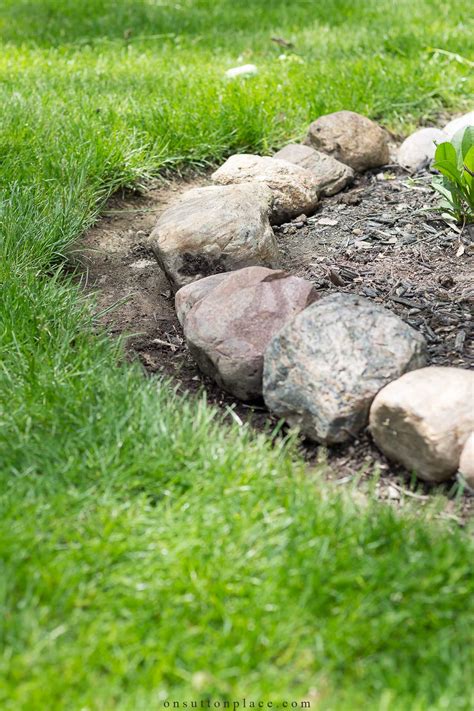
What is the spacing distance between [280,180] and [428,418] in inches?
72.6

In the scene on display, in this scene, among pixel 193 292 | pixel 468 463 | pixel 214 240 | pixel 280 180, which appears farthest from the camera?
pixel 280 180

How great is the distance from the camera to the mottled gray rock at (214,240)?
10.5ft

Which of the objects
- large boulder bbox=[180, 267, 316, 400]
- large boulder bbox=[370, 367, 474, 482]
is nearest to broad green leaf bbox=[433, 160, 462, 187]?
large boulder bbox=[180, 267, 316, 400]

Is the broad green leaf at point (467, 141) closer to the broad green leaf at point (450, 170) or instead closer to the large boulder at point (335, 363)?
the broad green leaf at point (450, 170)

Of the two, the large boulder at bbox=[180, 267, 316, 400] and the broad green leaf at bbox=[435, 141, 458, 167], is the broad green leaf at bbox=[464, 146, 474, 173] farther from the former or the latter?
the large boulder at bbox=[180, 267, 316, 400]

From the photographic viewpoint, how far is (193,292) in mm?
3006

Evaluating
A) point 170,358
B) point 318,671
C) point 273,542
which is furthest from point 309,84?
point 318,671

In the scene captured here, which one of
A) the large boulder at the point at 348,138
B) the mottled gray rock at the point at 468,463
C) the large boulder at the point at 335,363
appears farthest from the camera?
the large boulder at the point at 348,138

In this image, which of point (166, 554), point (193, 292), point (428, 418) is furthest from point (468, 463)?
point (193, 292)

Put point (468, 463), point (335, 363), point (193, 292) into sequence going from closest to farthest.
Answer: point (468, 463) < point (335, 363) < point (193, 292)

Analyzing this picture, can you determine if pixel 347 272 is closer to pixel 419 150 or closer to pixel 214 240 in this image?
pixel 214 240

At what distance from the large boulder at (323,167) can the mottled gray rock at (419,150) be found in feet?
1.17

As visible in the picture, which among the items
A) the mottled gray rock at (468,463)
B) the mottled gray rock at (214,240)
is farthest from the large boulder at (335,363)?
the mottled gray rock at (214,240)

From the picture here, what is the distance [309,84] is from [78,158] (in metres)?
1.71
